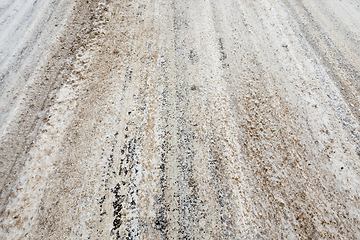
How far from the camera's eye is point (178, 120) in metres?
2.10

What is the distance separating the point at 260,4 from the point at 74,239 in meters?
3.93

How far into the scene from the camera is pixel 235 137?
6.57ft

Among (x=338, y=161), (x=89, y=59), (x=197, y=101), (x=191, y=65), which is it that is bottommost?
(x=338, y=161)

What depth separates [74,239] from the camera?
4.90ft

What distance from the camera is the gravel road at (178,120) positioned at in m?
1.60

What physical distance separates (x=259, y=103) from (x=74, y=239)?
2158 millimetres

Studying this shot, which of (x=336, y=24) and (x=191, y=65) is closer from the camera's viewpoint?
(x=191, y=65)

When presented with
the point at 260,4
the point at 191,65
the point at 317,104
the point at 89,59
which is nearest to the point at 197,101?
the point at 191,65

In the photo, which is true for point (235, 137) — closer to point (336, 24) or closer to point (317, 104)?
point (317, 104)

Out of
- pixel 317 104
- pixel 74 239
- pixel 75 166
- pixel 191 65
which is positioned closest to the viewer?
pixel 74 239

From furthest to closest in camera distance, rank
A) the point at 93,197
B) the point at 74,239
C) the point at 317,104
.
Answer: the point at 317,104 → the point at 93,197 → the point at 74,239

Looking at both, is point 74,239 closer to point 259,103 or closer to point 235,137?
point 235,137

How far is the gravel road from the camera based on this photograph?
1601 mm

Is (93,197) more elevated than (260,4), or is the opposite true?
(260,4)
